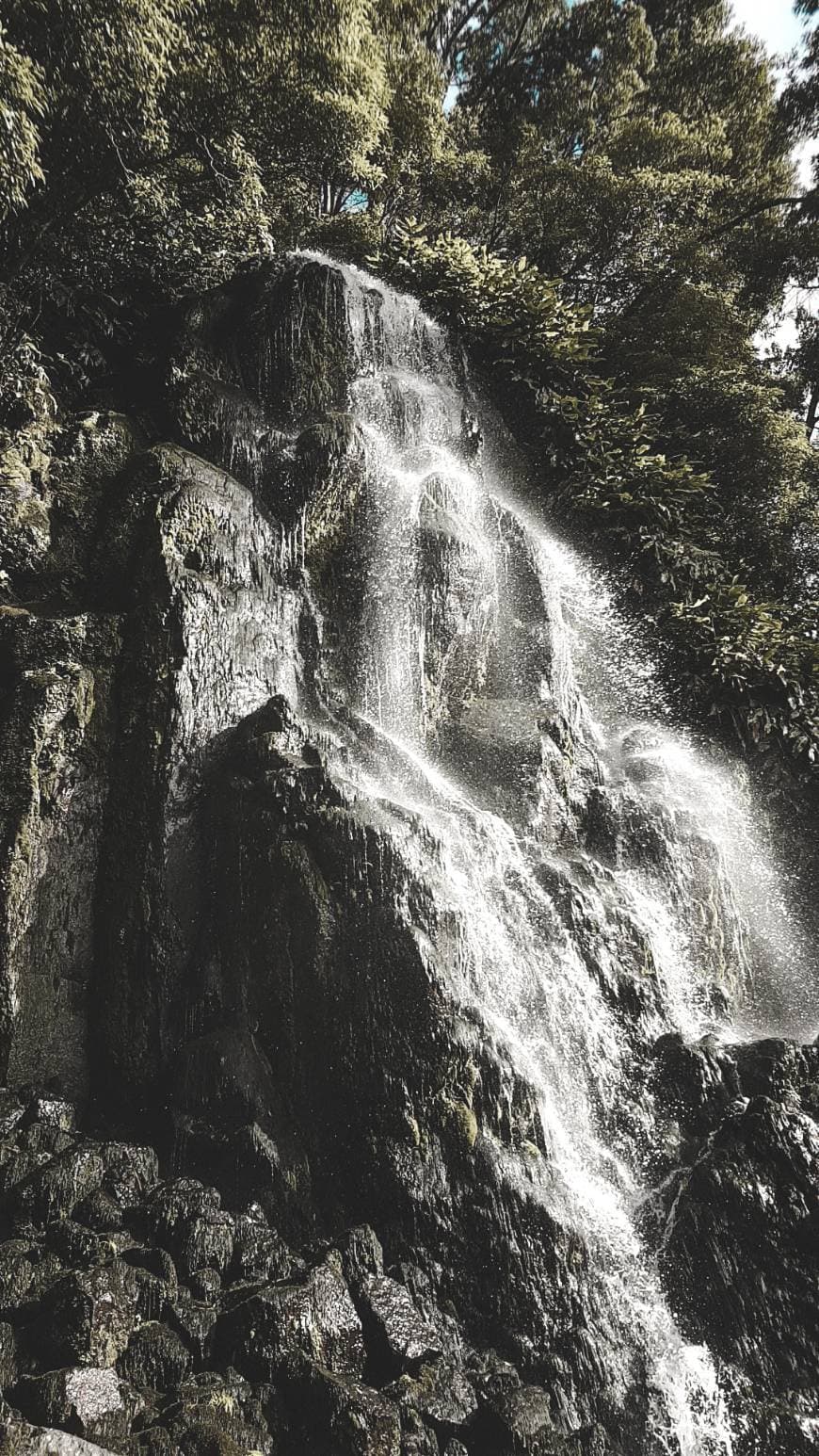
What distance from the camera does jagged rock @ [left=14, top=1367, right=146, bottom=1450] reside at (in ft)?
13.2

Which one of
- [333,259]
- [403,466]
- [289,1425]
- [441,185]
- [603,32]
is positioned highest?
[603,32]

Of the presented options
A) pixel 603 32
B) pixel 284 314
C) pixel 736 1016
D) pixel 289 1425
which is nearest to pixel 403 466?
pixel 284 314

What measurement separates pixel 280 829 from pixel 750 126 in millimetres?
19433

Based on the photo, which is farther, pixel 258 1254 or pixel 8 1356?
pixel 258 1254

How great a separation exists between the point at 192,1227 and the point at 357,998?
1798mm

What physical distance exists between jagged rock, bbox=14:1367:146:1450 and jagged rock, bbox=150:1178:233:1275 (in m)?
0.97

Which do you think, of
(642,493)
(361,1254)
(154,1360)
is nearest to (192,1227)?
(154,1360)

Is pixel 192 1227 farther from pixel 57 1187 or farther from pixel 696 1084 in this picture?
pixel 696 1084

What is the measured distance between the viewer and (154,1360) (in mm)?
4594

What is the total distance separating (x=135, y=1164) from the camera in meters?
5.96

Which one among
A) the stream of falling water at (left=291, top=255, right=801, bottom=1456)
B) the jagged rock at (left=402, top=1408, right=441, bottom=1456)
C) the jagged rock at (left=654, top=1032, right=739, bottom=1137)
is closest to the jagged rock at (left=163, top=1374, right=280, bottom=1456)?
the jagged rock at (left=402, top=1408, right=441, bottom=1456)

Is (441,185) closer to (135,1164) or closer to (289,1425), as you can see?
(135,1164)

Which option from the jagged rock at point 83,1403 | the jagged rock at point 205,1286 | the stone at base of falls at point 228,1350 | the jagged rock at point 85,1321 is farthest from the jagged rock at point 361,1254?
the jagged rock at point 83,1403

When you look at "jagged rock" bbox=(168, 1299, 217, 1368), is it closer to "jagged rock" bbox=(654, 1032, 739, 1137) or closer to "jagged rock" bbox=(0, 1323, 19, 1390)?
"jagged rock" bbox=(0, 1323, 19, 1390)
